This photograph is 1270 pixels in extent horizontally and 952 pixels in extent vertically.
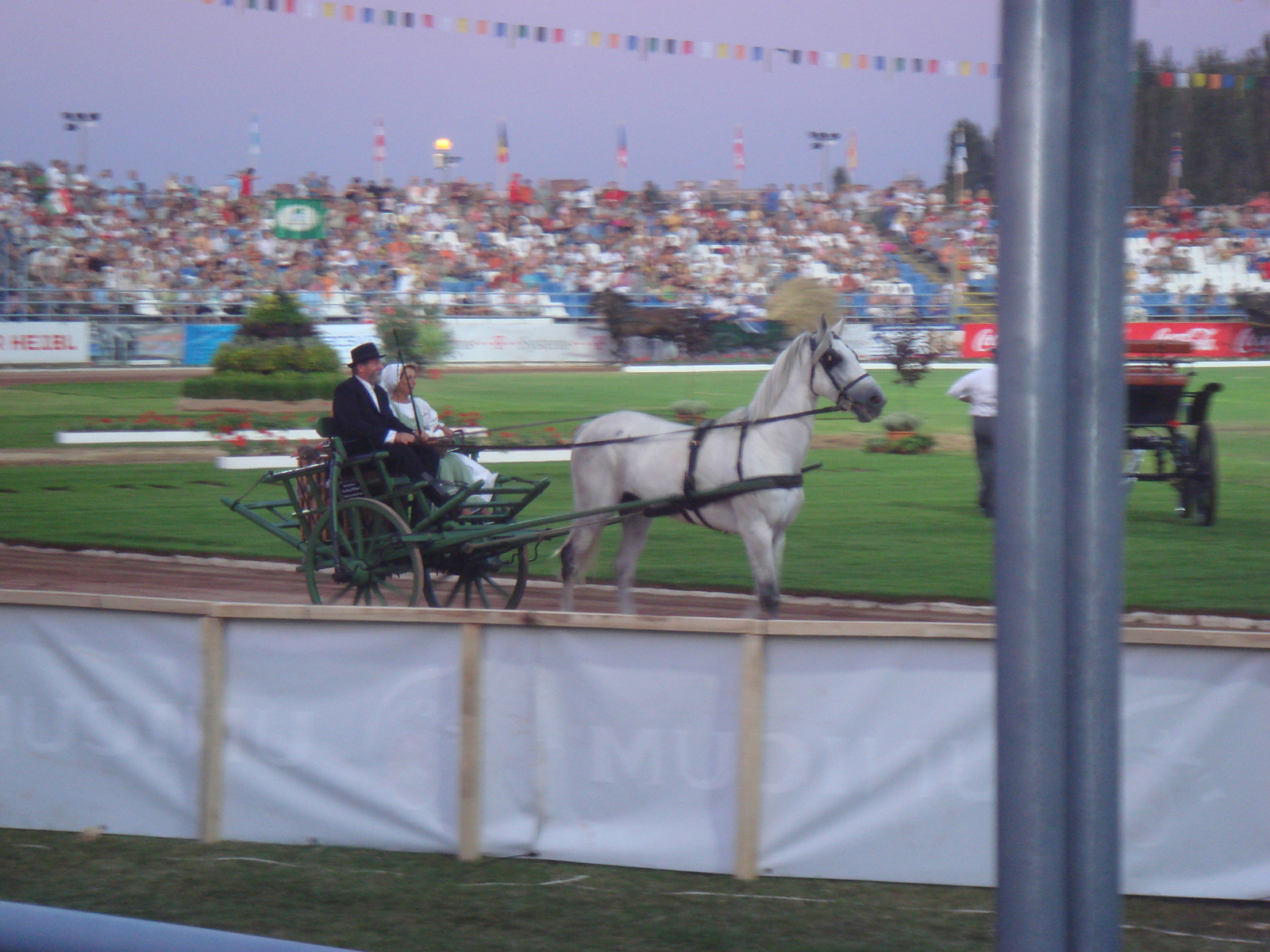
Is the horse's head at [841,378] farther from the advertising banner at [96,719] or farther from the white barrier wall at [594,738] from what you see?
the advertising banner at [96,719]

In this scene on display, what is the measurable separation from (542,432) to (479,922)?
1343 centimetres

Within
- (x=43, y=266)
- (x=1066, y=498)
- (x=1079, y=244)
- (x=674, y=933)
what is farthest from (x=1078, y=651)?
(x=43, y=266)

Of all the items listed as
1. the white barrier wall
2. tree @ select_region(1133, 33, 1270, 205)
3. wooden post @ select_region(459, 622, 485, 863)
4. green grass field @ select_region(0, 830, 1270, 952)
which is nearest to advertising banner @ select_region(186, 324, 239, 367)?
the white barrier wall

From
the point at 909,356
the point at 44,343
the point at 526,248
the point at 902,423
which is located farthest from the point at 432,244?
the point at 902,423

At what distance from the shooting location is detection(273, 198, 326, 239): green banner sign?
1003 inches

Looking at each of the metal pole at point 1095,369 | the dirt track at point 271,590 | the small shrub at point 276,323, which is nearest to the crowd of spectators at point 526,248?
the small shrub at point 276,323

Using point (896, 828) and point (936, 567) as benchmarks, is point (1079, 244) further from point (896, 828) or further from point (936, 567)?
point (936, 567)

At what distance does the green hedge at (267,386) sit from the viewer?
58.3 feet

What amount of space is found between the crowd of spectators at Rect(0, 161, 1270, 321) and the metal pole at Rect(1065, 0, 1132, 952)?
21.4 m

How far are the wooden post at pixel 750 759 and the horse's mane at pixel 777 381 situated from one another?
269 cm

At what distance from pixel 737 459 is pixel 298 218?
20.8 metres

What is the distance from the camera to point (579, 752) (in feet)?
13.6

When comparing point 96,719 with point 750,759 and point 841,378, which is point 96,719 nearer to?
point 750,759

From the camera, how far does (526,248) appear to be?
89.2 feet
